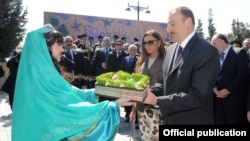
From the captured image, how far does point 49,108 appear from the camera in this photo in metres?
3.15

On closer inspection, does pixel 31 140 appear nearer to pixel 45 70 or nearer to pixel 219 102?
pixel 45 70

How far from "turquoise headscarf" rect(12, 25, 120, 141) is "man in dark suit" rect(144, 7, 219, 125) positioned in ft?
1.90

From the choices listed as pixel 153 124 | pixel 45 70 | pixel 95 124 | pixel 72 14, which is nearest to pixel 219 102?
pixel 153 124

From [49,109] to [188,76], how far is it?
4.64 ft

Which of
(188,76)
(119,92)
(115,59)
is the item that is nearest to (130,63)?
(115,59)

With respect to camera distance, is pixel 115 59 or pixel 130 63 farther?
pixel 115 59

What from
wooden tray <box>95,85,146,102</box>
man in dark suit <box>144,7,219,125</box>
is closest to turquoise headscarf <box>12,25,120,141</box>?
wooden tray <box>95,85,146,102</box>

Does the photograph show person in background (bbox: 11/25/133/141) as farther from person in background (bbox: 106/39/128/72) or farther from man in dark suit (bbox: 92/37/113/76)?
man in dark suit (bbox: 92/37/113/76)

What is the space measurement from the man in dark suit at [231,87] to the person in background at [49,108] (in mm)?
2738

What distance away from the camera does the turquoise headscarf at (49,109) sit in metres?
3.14

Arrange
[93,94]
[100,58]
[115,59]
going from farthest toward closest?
1. [100,58]
2. [115,59]
3. [93,94]

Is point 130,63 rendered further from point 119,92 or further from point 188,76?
point 188,76

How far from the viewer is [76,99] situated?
3.31 meters

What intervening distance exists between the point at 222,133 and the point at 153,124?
121 cm
